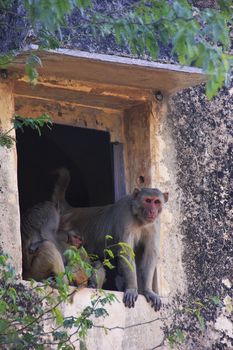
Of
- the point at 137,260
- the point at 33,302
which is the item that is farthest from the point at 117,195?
the point at 33,302

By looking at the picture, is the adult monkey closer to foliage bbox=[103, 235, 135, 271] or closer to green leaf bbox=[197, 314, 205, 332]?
foliage bbox=[103, 235, 135, 271]

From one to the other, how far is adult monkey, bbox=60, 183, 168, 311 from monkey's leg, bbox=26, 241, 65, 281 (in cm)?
63

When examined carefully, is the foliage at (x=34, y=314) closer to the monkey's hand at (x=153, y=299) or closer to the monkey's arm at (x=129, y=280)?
the monkey's arm at (x=129, y=280)

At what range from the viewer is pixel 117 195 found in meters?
12.1

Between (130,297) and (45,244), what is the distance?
92cm

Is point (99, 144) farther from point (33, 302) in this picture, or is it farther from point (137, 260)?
point (33, 302)

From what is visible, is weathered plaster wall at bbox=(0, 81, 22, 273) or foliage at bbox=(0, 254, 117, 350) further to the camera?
weathered plaster wall at bbox=(0, 81, 22, 273)

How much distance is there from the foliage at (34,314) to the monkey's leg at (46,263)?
0.62 meters

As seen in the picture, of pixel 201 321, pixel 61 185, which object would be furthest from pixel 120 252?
pixel 61 185

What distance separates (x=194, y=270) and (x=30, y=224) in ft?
5.12

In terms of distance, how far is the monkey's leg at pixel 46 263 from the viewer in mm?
10922

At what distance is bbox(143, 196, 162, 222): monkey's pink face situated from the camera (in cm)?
1127

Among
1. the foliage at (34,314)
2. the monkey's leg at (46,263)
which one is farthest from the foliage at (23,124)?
the monkey's leg at (46,263)

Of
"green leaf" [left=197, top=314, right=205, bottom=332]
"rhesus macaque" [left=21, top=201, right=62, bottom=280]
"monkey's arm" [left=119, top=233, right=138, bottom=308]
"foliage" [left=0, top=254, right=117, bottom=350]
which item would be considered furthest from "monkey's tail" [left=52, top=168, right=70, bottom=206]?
"foliage" [left=0, top=254, right=117, bottom=350]
